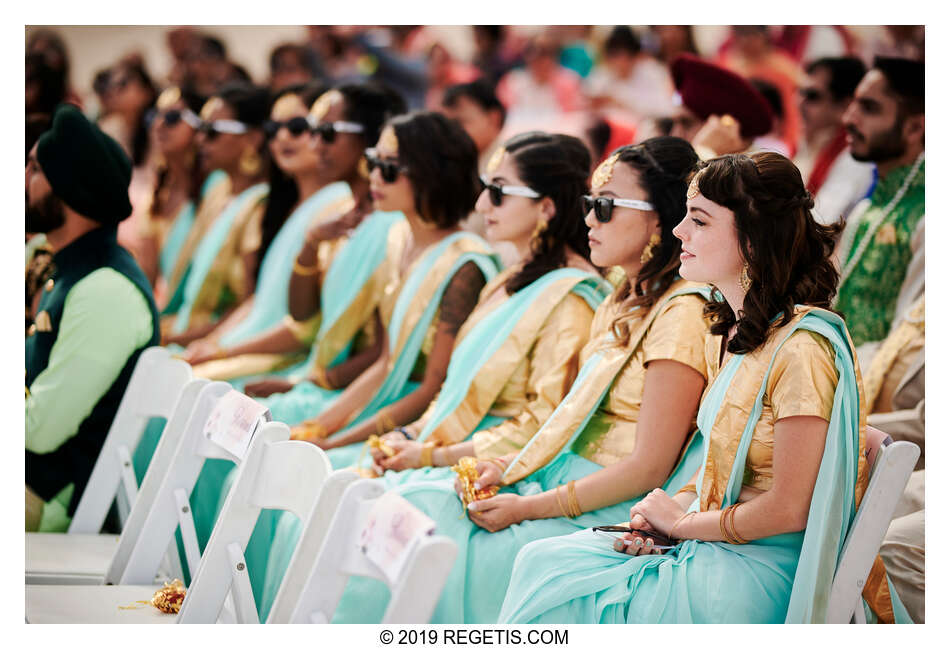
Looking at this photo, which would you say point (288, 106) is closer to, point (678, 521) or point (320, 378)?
point (320, 378)

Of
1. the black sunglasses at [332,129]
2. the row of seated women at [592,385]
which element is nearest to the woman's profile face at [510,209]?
the row of seated women at [592,385]

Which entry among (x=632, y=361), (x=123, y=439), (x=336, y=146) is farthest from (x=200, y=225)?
(x=632, y=361)

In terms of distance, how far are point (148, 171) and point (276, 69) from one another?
100 centimetres

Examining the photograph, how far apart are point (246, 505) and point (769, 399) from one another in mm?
960

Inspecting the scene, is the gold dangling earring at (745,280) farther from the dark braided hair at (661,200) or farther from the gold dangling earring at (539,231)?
the gold dangling earring at (539,231)

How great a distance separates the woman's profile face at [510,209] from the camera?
2.65 m

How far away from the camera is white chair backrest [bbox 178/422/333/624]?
1.85m

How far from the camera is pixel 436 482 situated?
7.95ft

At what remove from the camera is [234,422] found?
7.02 feet

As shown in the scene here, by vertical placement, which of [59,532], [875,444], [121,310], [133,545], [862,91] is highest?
[862,91]

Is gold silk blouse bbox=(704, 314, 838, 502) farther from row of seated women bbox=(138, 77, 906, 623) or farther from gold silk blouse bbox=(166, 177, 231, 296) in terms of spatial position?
gold silk blouse bbox=(166, 177, 231, 296)

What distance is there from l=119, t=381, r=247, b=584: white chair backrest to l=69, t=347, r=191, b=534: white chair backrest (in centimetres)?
39
